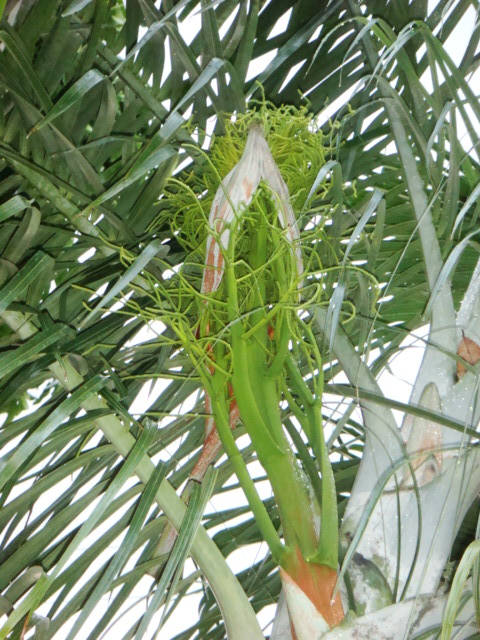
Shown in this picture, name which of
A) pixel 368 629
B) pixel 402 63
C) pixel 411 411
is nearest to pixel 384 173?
pixel 402 63

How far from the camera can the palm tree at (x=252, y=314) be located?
1.59 feet

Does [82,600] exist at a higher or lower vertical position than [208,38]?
lower

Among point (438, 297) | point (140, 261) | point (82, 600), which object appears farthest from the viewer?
point (82, 600)

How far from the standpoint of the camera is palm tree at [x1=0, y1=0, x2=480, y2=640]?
483 millimetres

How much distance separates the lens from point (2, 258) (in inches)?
24.0

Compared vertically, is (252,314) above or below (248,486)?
above

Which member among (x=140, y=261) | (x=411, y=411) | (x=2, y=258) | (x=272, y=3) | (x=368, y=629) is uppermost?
(x=272, y=3)

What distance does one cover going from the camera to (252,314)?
512 mm

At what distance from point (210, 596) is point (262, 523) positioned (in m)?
0.32

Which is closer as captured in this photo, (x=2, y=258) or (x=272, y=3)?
(x=2, y=258)

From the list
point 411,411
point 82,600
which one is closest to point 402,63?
point 411,411

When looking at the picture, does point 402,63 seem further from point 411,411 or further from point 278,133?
→ point 411,411

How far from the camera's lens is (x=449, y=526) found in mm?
517

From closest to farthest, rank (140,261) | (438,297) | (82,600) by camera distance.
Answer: (140,261) < (438,297) < (82,600)
